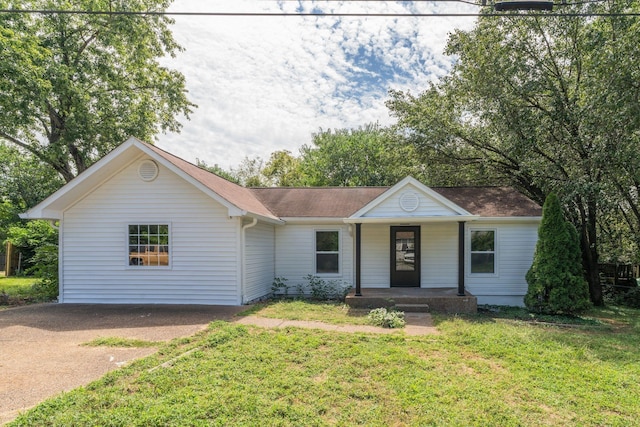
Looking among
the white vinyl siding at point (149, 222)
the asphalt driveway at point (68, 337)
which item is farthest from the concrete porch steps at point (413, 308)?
the white vinyl siding at point (149, 222)

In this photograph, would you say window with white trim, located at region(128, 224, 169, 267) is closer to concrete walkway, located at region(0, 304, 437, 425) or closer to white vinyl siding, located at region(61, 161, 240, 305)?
white vinyl siding, located at region(61, 161, 240, 305)

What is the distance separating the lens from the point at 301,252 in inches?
485

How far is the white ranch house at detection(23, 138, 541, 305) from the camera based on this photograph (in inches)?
394

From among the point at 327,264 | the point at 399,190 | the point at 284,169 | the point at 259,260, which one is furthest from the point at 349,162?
the point at 259,260

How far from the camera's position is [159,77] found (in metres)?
18.9

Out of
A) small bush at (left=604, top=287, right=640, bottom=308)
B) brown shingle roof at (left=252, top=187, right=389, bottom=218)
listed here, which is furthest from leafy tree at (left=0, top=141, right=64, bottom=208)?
small bush at (left=604, top=287, right=640, bottom=308)

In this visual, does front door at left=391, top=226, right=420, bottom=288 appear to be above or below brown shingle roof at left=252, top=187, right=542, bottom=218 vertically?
below

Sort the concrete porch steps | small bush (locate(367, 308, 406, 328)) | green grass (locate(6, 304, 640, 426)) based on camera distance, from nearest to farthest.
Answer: green grass (locate(6, 304, 640, 426)) → small bush (locate(367, 308, 406, 328)) → the concrete porch steps

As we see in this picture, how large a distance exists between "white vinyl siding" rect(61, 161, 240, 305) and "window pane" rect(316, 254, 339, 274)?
3.18 meters

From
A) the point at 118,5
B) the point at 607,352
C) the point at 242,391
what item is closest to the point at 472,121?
the point at 607,352

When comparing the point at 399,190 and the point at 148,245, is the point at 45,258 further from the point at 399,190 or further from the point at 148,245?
the point at 399,190

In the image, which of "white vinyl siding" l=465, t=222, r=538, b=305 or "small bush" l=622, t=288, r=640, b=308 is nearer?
"white vinyl siding" l=465, t=222, r=538, b=305

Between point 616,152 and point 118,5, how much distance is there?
19.2 m

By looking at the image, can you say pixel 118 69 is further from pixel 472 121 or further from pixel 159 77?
pixel 472 121
